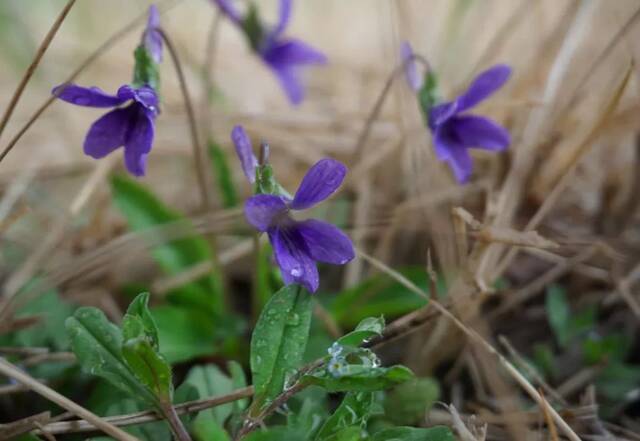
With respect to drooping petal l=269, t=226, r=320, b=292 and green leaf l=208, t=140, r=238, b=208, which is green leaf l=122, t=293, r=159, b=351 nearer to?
drooping petal l=269, t=226, r=320, b=292

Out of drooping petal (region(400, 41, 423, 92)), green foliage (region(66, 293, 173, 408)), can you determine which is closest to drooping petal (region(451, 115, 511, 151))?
drooping petal (region(400, 41, 423, 92))

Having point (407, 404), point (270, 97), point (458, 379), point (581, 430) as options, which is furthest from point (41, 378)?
point (270, 97)

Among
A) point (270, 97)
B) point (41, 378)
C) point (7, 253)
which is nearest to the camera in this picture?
point (41, 378)

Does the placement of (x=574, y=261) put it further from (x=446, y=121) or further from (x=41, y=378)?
(x=41, y=378)

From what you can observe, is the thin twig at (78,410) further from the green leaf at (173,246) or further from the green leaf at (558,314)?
the green leaf at (558,314)

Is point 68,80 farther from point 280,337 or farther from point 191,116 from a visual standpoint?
point 280,337

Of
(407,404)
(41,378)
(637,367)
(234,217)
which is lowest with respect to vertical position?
(637,367)

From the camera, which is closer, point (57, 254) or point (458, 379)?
point (458, 379)
